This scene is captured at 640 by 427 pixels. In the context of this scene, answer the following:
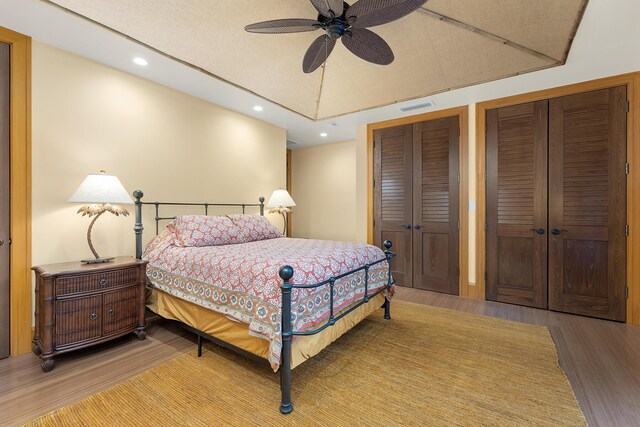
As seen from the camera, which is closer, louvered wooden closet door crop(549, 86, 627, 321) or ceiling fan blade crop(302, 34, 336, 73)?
ceiling fan blade crop(302, 34, 336, 73)

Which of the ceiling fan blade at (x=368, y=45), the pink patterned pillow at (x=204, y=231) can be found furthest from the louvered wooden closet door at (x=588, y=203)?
the pink patterned pillow at (x=204, y=231)

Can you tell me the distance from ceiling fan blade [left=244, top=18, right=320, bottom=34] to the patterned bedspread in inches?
59.1

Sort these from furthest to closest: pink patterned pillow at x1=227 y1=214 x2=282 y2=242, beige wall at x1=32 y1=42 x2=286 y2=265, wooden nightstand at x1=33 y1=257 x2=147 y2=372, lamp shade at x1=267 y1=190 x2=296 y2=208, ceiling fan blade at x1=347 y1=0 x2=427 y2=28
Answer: lamp shade at x1=267 y1=190 x2=296 y2=208
pink patterned pillow at x1=227 y1=214 x2=282 y2=242
beige wall at x1=32 y1=42 x2=286 y2=265
wooden nightstand at x1=33 y1=257 x2=147 y2=372
ceiling fan blade at x1=347 y1=0 x2=427 y2=28

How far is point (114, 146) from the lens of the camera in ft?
9.19

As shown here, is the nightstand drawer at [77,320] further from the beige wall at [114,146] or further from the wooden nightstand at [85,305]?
the beige wall at [114,146]

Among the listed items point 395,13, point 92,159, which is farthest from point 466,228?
point 92,159

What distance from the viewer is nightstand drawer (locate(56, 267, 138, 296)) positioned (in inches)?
81.6

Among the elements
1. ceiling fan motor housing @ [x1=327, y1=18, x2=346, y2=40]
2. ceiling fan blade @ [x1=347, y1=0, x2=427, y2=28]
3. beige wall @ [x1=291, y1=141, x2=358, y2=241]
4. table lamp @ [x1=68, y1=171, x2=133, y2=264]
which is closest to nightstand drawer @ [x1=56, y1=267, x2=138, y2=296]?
table lamp @ [x1=68, y1=171, x2=133, y2=264]

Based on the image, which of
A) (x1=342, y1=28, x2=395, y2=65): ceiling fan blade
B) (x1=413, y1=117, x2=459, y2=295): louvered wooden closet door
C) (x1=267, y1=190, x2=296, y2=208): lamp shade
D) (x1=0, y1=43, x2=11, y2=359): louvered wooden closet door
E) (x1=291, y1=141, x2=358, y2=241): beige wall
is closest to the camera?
(x1=342, y1=28, x2=395, y2=65): ceiling fan blade

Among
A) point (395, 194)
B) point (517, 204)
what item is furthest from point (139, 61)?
point (517, 204)

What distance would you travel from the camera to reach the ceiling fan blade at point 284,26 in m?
1.71

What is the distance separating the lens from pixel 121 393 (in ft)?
5.80

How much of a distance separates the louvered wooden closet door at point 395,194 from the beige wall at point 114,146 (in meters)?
2.15

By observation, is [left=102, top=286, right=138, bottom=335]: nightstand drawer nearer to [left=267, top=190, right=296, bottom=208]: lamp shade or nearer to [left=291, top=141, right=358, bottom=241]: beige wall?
[left=267, top=190, right=296, bottom=208]: lamp shade
